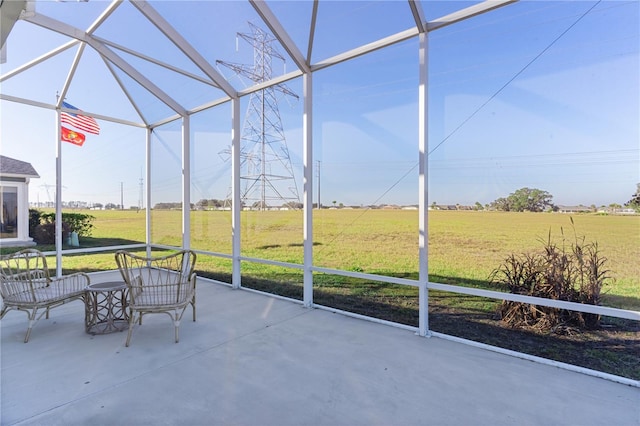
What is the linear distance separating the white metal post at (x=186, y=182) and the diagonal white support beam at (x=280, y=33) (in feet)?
Result: 9.19

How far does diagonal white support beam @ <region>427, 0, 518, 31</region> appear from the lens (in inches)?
108

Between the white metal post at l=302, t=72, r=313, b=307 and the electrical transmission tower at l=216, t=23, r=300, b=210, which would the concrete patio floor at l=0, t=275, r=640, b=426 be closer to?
the white metal post at l=302, t=72, r=313, b=307

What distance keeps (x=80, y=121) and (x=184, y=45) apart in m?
3.10

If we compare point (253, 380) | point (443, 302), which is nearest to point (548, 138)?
point (443, 302)

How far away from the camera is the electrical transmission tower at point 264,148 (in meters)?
4.45

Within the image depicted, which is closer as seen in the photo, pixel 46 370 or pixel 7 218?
pixel 46 370

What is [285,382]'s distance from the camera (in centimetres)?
231

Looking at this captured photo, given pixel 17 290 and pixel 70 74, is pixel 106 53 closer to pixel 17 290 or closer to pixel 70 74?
pixel 70 74

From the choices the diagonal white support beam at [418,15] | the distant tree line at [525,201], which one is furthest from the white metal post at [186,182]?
the distant tree line at [525,201]

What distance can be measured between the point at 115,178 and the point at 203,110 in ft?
9.26

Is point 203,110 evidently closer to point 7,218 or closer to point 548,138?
point 7,218

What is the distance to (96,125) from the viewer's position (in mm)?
5887

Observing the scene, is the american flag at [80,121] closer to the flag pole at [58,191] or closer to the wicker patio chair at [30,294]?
the flag pole at [58,191]

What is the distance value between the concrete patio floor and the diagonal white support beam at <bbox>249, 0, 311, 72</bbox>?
130 inches
